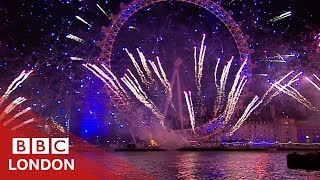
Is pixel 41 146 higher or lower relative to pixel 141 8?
lower

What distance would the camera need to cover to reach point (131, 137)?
65.8 meters

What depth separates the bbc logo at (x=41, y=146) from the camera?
24156 millimetres

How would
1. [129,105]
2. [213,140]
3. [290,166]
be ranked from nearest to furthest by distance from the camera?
[290,166] → [129,105] → [213,140]

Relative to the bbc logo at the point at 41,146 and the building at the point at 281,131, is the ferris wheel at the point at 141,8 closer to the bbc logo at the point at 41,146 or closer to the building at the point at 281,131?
the bbc logo at the point at 41,146

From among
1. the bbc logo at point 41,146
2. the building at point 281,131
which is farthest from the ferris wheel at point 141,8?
the building at point 281,131

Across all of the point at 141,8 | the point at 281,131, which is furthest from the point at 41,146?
the point at 281,131

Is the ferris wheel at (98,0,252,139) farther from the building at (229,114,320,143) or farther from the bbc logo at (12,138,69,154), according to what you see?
the building at (229,114,320,143)

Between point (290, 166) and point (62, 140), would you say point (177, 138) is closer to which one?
point (290, 166)

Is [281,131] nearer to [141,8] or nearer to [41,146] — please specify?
[141,8]

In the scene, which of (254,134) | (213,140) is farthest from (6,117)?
(254,134)

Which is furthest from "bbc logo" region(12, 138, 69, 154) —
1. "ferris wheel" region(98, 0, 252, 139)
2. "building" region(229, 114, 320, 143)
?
"building" region(229, 114, 320, 143)

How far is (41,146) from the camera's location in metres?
26.7

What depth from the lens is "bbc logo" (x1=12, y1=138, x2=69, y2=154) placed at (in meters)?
24.2

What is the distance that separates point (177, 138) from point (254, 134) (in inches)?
1397
